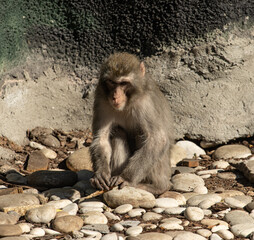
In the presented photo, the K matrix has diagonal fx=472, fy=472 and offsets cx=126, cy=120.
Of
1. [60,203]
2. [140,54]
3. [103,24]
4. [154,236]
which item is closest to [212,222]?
[154,236]

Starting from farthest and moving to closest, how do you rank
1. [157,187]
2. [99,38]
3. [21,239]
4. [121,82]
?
[99,38], [157,187], [121,82], [21,239]

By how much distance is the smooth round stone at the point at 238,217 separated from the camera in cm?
469


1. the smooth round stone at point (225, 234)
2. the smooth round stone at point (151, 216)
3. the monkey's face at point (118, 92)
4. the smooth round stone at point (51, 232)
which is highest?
the monkey's face at point (118, 92)

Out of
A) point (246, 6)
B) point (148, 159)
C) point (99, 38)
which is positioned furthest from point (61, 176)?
point (246, 6)

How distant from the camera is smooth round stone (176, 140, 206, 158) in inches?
301

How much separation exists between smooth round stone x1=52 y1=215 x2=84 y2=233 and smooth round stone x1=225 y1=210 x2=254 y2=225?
1.49 meters

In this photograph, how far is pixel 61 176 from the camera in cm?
616

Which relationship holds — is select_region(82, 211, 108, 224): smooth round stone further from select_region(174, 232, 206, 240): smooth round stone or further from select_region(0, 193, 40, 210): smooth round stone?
select_region(174, 232, 206, 240): smooth round stone

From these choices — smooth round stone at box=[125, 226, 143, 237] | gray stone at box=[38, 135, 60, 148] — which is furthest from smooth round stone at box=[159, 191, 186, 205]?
gray stone at box=[38, 135, 60, 148]

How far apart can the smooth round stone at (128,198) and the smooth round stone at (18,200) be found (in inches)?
30.9

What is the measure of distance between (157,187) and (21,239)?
2065mm

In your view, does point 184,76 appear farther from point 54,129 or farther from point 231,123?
point 54,129

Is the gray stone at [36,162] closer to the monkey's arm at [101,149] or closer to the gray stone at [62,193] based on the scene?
the gray stone at [62,193]

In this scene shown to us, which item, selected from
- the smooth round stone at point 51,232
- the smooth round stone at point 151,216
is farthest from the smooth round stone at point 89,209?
the smooth round stone at point 51,232
